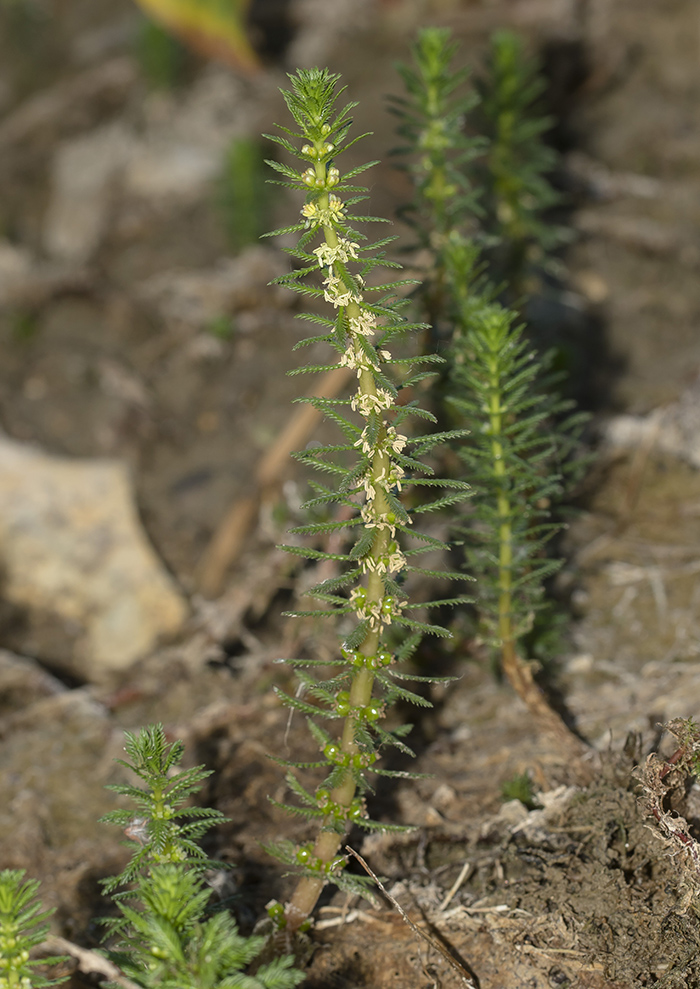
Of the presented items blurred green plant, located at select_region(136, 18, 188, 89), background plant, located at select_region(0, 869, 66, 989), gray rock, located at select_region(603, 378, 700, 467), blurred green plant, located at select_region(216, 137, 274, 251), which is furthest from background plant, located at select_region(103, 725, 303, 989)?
blurred green plant, located at select_region(136, 18, 188, 89)

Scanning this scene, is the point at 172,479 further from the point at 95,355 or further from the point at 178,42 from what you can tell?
the point at 178,42

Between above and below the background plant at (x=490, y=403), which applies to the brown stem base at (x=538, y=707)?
below

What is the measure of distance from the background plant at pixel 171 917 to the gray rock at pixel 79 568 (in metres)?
2.27

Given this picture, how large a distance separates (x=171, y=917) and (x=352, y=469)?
107cm

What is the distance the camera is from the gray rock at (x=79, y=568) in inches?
178

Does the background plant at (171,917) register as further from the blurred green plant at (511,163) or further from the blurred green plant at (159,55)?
the blurred green plant at (159,55)

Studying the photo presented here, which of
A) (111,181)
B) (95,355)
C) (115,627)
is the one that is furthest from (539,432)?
(111,181)

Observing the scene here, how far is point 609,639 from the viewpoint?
3459 mm

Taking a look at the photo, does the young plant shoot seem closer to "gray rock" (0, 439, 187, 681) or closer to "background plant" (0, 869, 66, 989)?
"background plant" (0, 869, 66, 989)

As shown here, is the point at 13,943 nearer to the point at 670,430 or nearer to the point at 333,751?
the point at 333,751

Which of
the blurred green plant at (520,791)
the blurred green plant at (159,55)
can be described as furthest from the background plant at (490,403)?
the blurred green plant at (159,55)

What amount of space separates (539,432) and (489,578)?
2.25 ft

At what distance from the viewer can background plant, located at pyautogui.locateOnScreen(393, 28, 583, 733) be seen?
2770 mm

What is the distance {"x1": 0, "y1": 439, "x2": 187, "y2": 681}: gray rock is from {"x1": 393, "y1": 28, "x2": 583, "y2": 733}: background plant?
6.32 ft
